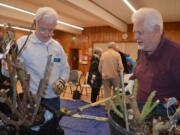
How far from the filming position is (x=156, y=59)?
47.7 inches

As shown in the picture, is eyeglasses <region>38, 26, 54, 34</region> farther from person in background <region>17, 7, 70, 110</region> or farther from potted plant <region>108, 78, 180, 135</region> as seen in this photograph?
potted plant <region>108, 78, 180, 135</region>

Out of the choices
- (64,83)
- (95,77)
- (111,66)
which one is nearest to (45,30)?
(64,83)

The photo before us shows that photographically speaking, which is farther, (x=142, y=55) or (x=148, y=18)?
(x=142, y=55)

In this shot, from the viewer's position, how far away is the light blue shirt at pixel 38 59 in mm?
1228

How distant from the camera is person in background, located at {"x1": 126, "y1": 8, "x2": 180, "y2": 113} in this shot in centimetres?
114

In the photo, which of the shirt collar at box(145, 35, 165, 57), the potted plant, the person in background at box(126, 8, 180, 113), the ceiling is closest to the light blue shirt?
the person in background at box(126, 8, 180, 113)

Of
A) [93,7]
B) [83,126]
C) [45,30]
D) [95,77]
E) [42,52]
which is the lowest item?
[83,126]

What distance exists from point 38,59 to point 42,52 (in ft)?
0.17

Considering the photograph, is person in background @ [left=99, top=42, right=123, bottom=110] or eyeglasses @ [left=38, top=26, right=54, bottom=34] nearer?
eyeglasses @ [left=38, top=26, right=54, bottom=34]

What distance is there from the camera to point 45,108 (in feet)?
2.43

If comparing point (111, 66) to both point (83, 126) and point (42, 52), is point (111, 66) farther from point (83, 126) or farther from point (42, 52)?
point (42, 52)

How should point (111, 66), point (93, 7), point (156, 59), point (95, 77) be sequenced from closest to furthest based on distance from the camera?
point (156, 59) → point (111, 66) → point (95, 77) → point (93, 7)

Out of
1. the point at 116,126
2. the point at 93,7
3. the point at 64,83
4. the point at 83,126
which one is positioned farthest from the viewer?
the point at 93,7

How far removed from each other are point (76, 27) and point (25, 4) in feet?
13.9
